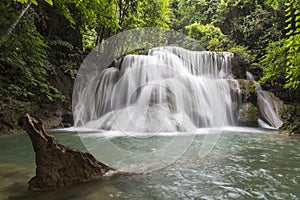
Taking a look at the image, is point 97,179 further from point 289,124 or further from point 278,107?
point 278,107

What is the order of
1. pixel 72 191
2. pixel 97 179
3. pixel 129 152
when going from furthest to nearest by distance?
1. pixel 129 152
2. pixel 97 179
3. pixel 72 191

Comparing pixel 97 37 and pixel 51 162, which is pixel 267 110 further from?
pixel 51 162

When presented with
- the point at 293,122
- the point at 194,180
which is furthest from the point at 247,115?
the point at 194,180

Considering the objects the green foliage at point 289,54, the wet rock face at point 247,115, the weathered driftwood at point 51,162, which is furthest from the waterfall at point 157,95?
the weathered driftwood at point 51,162

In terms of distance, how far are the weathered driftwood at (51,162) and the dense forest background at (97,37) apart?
1377 millimetres

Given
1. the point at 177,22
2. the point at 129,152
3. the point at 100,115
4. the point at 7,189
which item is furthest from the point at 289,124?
the point at 177,22

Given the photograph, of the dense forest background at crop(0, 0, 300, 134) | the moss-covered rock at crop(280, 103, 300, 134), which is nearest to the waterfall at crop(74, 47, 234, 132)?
the dense forest background at crop(0, 0, 300, 134)

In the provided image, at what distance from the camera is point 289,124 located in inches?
326

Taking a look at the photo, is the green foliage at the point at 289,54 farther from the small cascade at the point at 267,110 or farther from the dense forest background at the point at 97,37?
the small cascade at the point at 267,110

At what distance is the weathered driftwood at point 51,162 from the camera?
263 centimetres

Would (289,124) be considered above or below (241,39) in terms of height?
below

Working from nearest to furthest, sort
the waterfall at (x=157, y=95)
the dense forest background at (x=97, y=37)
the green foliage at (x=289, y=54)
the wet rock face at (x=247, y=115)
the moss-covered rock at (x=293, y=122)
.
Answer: the green foliage at (x=289, y=54)
the dense forest background at (x=97, y=37)
the moss-covered rock at (x=293, y=122)
the waterfall at (x=157, y=95)
the wet rock face at (x=247, y=115)

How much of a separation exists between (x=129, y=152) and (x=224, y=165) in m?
1.82

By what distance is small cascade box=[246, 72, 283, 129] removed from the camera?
32.3 feet
